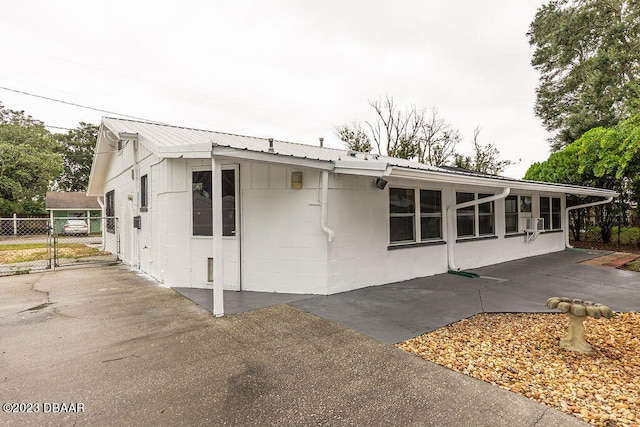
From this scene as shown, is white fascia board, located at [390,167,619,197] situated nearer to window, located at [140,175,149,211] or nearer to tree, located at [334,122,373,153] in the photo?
window, located at [140,175,149,211]

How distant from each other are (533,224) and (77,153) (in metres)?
37.8

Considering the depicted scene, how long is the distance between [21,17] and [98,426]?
11.2 m

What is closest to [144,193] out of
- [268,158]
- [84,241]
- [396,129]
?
[268,158]

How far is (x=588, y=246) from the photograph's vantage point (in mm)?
11641

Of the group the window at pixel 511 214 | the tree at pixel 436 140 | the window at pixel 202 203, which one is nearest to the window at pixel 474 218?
the window at pixel 511 214

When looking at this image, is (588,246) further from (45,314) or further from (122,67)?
(122,67)

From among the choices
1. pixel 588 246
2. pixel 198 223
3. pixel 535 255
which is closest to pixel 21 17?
pixel 198 223

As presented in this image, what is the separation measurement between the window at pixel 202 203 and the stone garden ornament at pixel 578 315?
16.8 ft

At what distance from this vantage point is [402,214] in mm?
6305

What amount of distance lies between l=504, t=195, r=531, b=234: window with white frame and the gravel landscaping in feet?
15.5

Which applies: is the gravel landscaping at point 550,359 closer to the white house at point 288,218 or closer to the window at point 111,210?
the white house at point 288,218

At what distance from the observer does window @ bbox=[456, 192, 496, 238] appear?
7371 mm

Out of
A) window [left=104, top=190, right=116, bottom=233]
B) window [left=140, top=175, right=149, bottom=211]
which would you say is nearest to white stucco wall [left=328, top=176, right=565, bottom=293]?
window [left=140, top=175, right=149, bottom=211]

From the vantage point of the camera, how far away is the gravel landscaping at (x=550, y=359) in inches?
86.9
